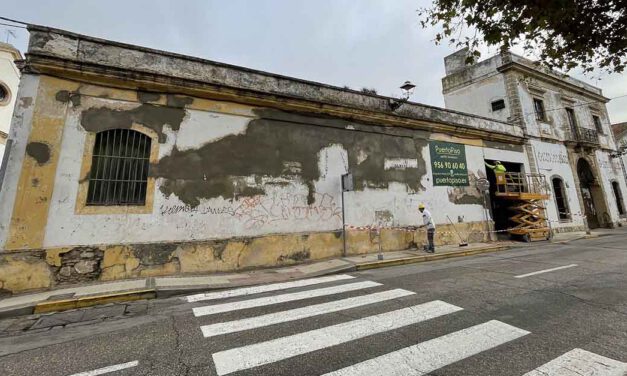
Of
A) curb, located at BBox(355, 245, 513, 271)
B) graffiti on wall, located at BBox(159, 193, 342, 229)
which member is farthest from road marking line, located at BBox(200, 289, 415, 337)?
graffiti on wall, located at BBox(159, 193, 342, 229)

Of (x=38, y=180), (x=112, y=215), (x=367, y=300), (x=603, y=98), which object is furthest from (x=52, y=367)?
(x=603, y=98)

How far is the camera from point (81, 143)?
705 centimetres

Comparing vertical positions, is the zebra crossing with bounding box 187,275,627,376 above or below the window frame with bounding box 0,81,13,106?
below

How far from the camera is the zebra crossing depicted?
Result: 2807 millimetres

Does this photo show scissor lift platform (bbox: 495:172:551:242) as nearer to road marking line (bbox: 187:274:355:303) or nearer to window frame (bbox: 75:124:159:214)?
road marking line (bbox: 187:274:355:303)

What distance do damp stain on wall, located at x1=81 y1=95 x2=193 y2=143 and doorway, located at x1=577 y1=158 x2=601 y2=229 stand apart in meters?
23.2

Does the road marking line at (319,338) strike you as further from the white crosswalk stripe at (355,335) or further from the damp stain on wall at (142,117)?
the damp stain on wall at (142,117)

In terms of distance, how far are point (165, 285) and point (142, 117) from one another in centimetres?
440

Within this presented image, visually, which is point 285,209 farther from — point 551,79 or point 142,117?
point 551,79

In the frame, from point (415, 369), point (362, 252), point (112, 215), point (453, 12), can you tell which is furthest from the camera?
point (362, 252)

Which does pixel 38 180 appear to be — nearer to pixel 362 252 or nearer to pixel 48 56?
pixel 48 56

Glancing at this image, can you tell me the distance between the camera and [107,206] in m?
7.05

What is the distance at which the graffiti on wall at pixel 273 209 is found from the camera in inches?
312

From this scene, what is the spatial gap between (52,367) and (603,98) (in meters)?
32.0
